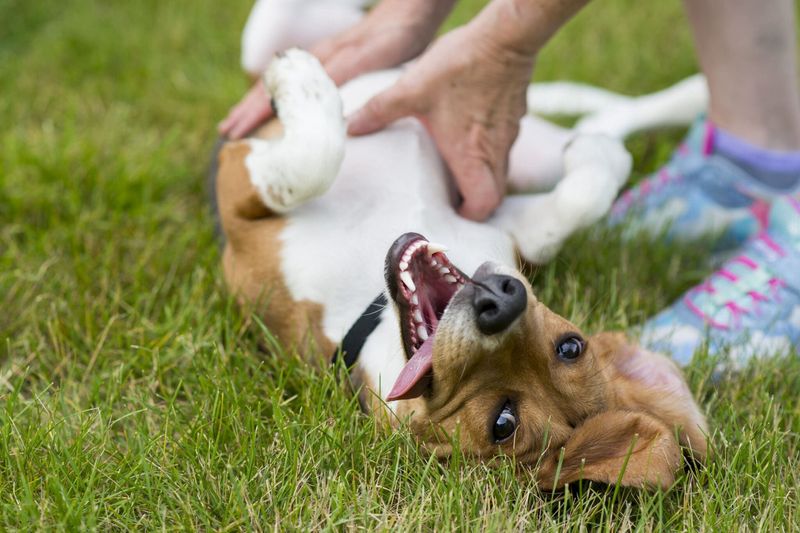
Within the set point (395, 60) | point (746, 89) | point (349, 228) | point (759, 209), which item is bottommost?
point (759, 209)

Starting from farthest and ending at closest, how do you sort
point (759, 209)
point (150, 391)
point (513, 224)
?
1. point (759, 209)
2. point (513, 224)
3. point (150, 391)

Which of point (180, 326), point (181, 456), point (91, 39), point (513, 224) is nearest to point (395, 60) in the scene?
point (513, 224)

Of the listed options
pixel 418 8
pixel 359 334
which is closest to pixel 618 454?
pixel 359 334

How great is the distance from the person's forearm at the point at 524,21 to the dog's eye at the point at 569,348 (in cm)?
102

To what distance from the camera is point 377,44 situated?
3.59 meters

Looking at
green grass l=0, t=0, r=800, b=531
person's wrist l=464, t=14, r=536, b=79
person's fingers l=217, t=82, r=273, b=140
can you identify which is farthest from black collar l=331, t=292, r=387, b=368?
person's fingers l=217, t=82, r=273, b=140

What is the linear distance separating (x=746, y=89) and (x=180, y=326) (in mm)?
2363

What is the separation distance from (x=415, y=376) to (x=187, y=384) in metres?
0.78

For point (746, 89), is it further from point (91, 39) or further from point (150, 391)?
point (91, 39)

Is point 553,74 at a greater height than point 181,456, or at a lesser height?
lesser

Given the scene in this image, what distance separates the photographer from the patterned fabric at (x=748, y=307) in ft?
10.5

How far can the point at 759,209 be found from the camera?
3828mm

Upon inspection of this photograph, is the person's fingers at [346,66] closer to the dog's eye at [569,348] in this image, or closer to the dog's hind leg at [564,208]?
the dog's hind leg at [564,208]

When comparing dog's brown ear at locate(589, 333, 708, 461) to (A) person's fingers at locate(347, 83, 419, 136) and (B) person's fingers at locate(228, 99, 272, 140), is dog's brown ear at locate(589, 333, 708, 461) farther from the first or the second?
(B) person's fingers at locate(228, 99, 272, 140)
